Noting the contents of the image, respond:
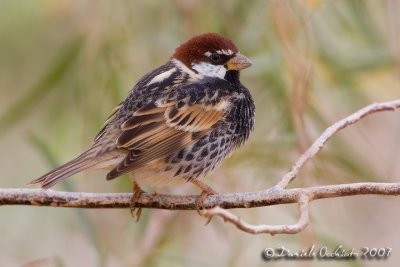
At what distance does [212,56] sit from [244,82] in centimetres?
71

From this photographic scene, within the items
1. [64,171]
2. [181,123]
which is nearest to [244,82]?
[181,123]

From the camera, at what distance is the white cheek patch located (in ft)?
14.2

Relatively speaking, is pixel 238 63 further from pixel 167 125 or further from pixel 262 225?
pixel 262 225

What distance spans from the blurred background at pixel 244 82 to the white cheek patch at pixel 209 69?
345 mm

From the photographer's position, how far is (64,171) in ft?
11.8

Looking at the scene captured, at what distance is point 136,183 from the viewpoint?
3828 mm

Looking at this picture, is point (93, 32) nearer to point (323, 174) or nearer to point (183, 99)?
point (183, 99)

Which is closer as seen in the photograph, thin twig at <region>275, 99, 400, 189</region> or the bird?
thin twig at <region>275, 99, 400, 189</region>

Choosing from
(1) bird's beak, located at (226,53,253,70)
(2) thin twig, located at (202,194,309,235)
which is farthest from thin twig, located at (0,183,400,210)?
(1) bird's beak, located at (226,53,253,70)

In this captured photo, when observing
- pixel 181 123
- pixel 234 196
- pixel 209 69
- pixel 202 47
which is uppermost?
pixel 202 47

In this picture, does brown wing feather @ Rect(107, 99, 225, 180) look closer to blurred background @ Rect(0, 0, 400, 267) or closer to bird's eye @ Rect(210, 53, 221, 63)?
bird's eye @ Rect(210, 53, 221, 63)

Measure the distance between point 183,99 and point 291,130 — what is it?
69 centimetres

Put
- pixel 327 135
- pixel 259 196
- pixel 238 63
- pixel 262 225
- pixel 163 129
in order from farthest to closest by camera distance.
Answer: pixel 238 63, pixel 163 129, pixel 327 135, pixel 259 196, pixel 262 225

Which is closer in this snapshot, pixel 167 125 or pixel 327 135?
pixel 327 135
